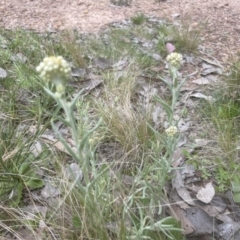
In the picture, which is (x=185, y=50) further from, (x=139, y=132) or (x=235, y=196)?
(x=235, y=196)

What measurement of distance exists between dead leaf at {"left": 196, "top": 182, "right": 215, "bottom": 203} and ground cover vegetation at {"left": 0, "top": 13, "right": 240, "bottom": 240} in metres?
0.06

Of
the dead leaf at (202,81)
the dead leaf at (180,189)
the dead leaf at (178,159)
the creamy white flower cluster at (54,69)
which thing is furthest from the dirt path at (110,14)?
the creamy white flower cluster at (54,69)

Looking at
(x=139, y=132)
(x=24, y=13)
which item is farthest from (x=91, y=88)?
(x=24, y=13)

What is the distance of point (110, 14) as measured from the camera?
416cm

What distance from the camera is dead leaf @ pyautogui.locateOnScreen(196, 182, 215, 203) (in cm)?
206

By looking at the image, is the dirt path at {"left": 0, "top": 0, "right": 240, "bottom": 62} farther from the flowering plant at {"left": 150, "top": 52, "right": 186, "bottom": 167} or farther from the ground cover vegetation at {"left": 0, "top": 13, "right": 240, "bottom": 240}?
the flowering plant at {"left": 150, "top": 52, "right": 186, "bottom": 167}

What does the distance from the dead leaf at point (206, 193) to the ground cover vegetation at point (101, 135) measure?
6 centimetres

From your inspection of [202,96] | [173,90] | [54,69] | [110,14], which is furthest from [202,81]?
[54,69]

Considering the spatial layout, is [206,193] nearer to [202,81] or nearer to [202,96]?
[202,96]

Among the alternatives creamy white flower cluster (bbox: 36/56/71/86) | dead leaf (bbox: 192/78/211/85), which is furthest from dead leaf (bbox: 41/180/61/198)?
dead leaf (bbox: 192/78/211/85)

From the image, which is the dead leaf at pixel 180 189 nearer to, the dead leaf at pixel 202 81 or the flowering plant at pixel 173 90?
the flowering plant at pixel 173 90

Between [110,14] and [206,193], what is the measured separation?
2.57 m

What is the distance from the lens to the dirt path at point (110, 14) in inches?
150

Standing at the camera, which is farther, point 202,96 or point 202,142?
point 202,96
